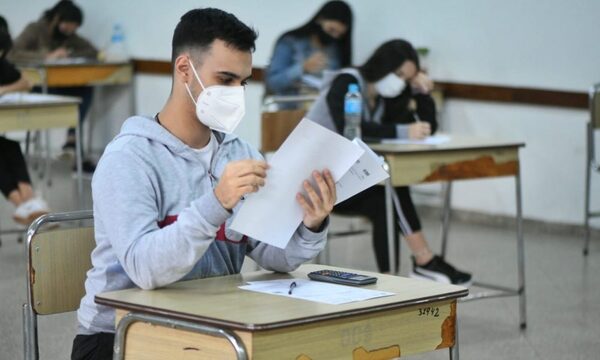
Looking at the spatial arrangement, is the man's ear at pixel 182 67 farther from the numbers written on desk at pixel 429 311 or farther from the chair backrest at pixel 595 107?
the chair backrest at pixel 595 107

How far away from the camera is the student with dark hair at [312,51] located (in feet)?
22.9

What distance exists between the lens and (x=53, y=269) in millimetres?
2434

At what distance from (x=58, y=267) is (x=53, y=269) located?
14 mm

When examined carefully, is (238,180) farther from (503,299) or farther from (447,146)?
(503,299)

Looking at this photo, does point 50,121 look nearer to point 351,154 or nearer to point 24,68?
point 24,68

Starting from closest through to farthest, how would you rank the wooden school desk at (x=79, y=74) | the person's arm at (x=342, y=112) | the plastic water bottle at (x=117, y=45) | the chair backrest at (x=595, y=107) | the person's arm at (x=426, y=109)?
the person's arm at (x=342, y=112), the person's arm at (x=426, y=109), the chair backrest at (x=595, y=107), the wooden school desk at (x=79, y=74), the plastic water bottle at (x=117, y=45)

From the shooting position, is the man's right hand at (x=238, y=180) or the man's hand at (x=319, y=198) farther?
the man's hand at (x=319, y=198)

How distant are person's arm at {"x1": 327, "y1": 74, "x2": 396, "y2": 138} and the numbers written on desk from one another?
2.45 meters

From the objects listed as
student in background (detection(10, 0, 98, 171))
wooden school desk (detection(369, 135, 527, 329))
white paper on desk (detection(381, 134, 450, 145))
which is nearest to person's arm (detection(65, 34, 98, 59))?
student in background (detection(10, 0, 98, 171))

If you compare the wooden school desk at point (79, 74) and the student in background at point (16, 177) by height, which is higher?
the wooden school desk at point (79, 74)

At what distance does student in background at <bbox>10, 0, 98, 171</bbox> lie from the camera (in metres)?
8.73

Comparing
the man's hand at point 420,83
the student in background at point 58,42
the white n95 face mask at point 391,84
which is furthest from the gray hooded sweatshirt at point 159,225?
the student in background at point 58,42

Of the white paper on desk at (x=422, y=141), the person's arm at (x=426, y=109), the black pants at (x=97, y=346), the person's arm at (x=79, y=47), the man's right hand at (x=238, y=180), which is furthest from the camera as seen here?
the person's arm at (x=79, y=47)

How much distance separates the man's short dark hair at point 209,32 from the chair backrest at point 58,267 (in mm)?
494
